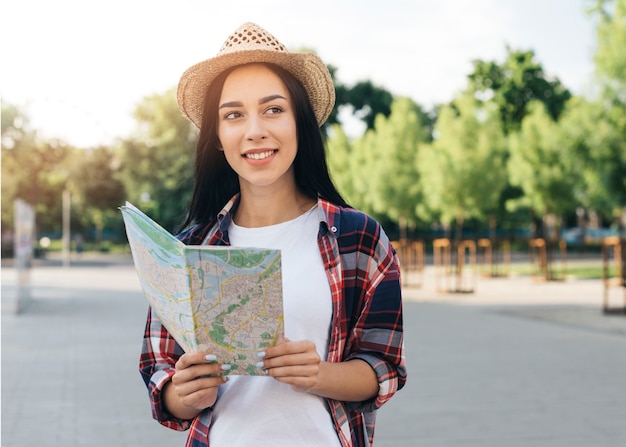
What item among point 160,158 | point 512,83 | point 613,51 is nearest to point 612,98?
point 613,51

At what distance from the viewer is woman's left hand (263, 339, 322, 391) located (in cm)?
167

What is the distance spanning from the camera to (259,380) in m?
1.89

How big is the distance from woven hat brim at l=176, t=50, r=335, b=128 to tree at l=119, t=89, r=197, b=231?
41.5 metres

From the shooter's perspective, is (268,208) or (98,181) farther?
(98,181)

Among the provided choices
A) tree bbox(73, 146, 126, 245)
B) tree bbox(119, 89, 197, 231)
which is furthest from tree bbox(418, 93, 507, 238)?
tree bbox(73, 146, 126, 245)

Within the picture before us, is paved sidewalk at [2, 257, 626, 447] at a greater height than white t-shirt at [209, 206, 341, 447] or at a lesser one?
lesser

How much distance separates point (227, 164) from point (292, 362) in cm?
72

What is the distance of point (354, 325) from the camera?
194 cm

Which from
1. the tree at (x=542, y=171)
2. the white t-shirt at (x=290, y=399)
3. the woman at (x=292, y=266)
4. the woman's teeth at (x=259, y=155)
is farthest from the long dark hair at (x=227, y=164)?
the tree at (x=542, y=171)

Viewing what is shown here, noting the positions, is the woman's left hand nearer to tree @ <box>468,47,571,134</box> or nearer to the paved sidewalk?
the paved sidewalk

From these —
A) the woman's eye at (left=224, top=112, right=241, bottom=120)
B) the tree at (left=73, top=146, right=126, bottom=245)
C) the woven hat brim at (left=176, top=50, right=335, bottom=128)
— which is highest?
the tree at (left=73, top=146, right=126, bottom=245)

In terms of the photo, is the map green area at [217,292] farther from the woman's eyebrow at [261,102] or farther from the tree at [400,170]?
the tree at [400,170]

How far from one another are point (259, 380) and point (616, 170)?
16.1m

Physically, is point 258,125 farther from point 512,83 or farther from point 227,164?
point 512,83
